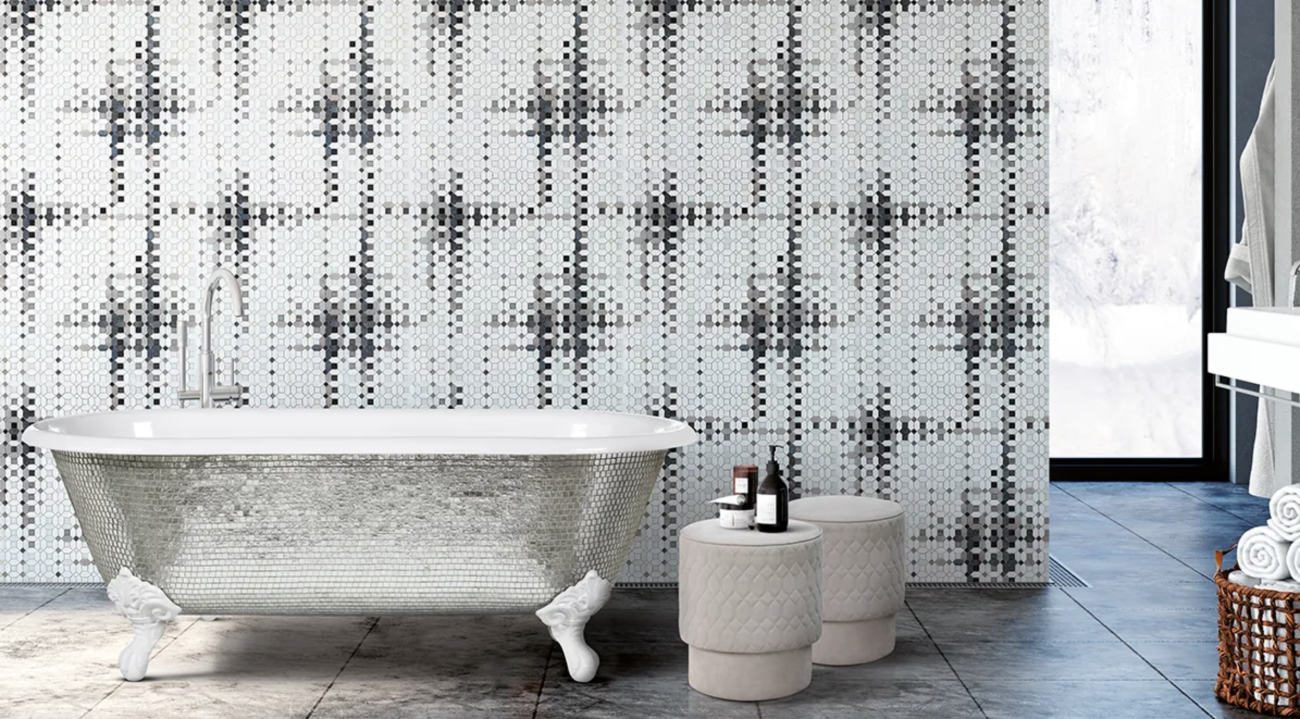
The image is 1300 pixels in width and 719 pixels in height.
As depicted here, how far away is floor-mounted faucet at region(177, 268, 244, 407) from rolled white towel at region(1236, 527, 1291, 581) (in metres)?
2.77

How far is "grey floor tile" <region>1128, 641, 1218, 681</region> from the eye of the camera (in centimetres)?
331

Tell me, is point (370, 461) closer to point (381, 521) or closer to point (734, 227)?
point (381, 521)

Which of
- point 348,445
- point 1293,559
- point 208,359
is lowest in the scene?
point 1293,559

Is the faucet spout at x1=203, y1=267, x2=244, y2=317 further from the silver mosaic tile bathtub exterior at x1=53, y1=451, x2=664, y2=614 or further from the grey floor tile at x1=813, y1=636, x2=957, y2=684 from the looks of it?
the grey floor tile at x1=813, y1=636, x2=957, y2=684

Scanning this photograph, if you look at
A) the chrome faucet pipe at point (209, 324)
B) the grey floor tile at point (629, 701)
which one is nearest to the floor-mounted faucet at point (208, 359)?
→ the chrome faucet pipe at point (209, 324)

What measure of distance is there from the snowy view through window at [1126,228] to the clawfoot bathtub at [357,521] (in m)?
3.57

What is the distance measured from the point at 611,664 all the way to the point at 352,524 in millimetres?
748

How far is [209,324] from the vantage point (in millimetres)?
4074

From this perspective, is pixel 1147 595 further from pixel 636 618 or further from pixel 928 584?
pixel 636 618

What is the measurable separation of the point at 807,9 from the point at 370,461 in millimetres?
2057

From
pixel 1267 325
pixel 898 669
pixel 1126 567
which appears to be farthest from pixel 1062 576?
pixel 1267 325

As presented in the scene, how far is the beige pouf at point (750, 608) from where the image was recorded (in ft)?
10.0

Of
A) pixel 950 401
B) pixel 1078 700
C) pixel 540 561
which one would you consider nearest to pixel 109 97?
pixel 540 561

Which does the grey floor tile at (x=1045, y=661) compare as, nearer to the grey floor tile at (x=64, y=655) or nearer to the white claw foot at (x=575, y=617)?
the white claw foot at (x=575, y=617)
